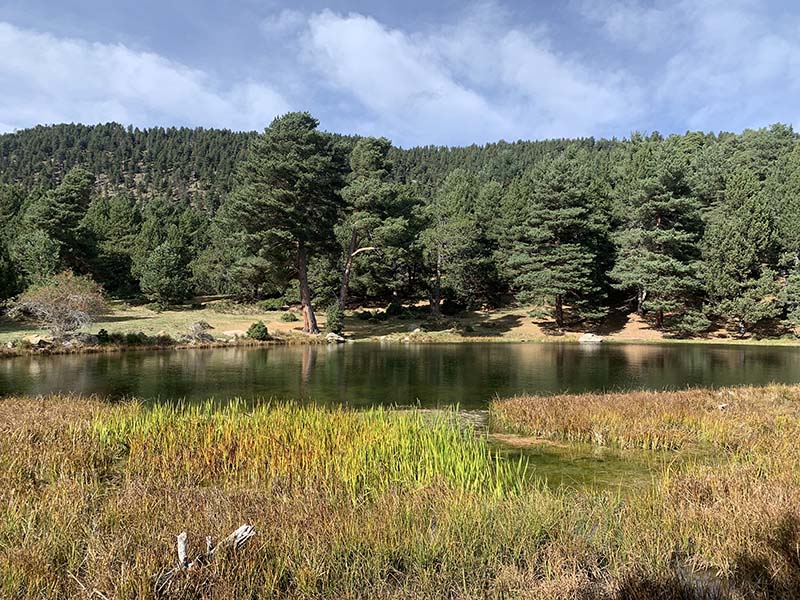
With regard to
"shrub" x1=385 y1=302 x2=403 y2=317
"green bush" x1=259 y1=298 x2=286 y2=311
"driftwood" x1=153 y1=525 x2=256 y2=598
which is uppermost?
"green bush" x1=259 y1=298 x2=286 y2=311

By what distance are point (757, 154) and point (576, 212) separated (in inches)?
1780

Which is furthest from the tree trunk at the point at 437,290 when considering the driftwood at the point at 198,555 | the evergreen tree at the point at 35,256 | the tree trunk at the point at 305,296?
the driftwood at the point at 198,555

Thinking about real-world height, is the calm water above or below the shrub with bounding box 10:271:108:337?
below

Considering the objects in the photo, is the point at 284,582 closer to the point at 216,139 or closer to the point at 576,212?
the point at 576,212

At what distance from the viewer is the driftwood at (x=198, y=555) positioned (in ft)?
11.8

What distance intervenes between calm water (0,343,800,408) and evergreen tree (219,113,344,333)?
10542 millimetres

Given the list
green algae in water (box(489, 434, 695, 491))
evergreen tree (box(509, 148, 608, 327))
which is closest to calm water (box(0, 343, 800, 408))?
green algae in water (box(489, 434, 695, 491))

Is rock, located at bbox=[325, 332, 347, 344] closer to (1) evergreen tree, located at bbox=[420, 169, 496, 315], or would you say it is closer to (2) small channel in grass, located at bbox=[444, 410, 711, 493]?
(1) evergreen tree, located at bbox=[420, 169, 496, 315]

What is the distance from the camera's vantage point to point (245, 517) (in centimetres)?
471

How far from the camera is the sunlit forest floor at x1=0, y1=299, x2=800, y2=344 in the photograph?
37062 mm

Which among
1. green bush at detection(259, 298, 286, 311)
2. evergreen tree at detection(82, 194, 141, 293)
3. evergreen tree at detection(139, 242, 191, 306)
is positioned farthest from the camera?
evergreen tree at detection(82, 194, 141, 293)

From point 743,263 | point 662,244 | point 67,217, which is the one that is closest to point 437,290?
point 662,244

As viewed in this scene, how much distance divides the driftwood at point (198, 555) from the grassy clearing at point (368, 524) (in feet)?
0.25

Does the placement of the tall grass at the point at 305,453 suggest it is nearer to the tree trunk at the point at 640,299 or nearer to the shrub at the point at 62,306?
the shrub at the point at 62,306
